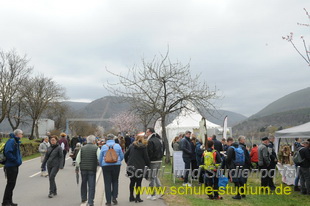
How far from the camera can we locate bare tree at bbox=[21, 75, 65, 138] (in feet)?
173

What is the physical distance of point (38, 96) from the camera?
177 ft

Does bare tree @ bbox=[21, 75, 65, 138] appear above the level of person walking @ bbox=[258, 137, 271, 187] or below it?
above

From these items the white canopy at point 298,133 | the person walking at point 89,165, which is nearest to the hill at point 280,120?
the white canopy at point 298,133

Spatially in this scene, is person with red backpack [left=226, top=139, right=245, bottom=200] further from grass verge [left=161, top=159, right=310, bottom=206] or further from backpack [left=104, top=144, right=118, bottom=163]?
backpack [left=104, top=144, right=118, bottom=163]

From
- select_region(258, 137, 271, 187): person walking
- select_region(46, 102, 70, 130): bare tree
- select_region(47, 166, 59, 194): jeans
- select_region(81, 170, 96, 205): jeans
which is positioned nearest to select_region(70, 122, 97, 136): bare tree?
select_region(46, 102, 70, 130): bare tree

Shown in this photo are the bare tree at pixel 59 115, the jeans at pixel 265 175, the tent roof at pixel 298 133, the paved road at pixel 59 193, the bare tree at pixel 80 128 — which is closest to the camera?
the paved road at pixel 59 193

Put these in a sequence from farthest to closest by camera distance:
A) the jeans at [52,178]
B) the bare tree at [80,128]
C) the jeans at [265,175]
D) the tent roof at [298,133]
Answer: the bare tree at [80,128], the jeans at [265,175], the tent roof at [298,133], the jeans at [52,178]

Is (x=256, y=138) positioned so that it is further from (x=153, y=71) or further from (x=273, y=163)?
(x=273, y=163)

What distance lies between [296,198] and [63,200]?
6865 mm

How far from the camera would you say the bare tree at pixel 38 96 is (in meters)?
52.8

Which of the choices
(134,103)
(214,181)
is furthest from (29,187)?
(134,103)

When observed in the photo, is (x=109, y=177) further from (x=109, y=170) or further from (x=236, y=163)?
(x=236, y=163)

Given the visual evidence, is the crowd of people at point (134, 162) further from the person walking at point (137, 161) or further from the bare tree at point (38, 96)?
the bare tree at point (38, 96)

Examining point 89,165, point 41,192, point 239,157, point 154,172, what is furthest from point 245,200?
point 41,192
